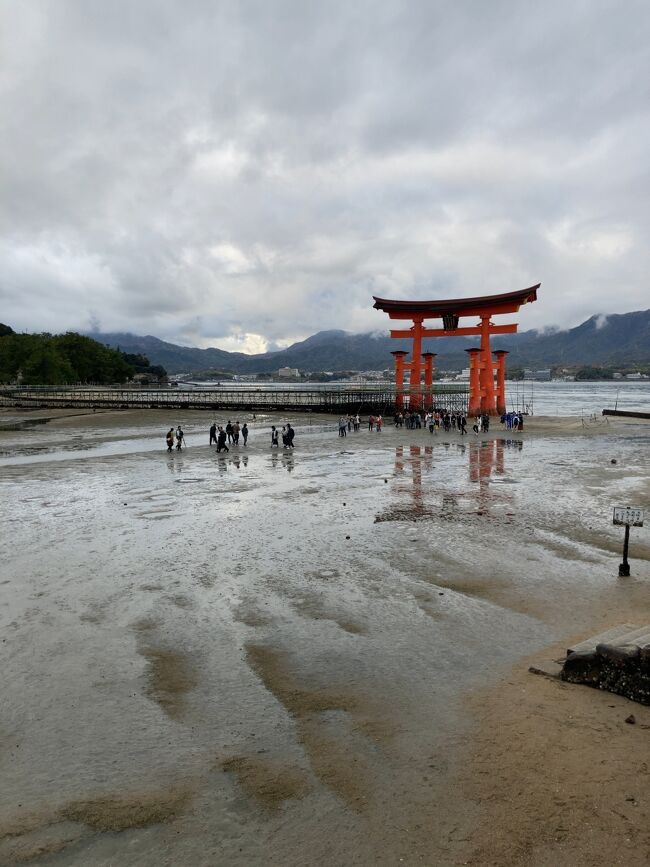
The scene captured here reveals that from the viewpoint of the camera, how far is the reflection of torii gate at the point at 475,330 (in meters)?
50.0

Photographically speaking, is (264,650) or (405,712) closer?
(405,712)

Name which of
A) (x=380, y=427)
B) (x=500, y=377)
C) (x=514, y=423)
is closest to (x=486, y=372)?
(x=500, y=377)

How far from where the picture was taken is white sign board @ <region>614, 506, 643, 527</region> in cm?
927

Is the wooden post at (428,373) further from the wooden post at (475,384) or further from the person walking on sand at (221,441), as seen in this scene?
the person walking on sand at (221,441)

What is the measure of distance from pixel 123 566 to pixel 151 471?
41.4ft

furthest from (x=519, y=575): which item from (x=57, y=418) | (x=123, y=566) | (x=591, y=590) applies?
(x=57, y=418)

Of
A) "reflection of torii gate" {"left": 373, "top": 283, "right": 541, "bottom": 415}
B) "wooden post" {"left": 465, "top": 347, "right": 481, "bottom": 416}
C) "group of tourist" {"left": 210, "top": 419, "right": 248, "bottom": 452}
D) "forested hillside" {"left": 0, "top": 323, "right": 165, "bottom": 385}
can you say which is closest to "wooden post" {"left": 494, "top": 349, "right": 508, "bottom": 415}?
"reflection of torii gate" {"left": 373, "top": 283, "right": 541, "bottom": 415}

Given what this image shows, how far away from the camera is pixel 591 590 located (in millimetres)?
9242

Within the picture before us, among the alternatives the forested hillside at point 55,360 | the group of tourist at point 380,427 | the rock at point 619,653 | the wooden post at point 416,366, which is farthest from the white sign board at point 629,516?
the forested hillside at point 55,360

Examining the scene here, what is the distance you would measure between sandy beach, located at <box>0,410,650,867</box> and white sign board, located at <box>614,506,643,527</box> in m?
1.12

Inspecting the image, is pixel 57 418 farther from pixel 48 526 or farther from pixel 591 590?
pixel 591 590

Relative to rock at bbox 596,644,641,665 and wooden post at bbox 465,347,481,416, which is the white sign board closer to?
rock at bbox 596,644,641,665

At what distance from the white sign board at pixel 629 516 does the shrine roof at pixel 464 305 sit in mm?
42553

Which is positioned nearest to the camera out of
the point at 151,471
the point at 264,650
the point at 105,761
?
the point at 105,761
